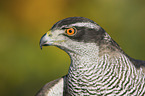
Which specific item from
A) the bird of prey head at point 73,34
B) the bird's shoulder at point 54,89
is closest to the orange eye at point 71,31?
the bird of prey head at point 73,34

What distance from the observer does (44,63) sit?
196 inches

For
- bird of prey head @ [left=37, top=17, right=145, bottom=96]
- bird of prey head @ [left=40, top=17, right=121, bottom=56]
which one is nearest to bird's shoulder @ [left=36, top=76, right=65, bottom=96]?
bird of prey head @ [left=37, top=17, right=145, bottom=96]

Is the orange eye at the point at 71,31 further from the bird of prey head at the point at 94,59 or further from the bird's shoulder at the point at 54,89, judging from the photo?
the bird's shoulder at the point at 54,89

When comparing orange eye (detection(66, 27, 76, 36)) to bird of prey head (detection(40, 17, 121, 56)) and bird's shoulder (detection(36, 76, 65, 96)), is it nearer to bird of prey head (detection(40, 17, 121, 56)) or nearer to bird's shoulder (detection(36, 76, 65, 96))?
bird of prey head (detection(40, 17, 121, 56))

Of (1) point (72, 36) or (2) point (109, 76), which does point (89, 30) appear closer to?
(1) point (72, 36)

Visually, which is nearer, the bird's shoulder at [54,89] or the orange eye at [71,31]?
the orange eye at [71,31]

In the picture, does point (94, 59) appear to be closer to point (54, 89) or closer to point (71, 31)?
point (71, 31)

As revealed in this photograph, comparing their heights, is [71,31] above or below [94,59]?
above

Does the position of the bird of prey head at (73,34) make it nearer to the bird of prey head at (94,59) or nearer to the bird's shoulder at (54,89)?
the bird of prey head at (94,59)

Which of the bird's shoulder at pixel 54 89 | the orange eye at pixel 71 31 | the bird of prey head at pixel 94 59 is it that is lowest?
the bird's shoulder at pixel 54 89

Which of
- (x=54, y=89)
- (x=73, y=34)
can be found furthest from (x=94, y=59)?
(x=54, y=89)

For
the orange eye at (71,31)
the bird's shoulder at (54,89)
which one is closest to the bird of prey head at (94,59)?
the orange eye at (71,31)

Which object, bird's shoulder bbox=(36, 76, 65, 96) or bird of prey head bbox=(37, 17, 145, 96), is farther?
bird's shoulder bbox=(36, 76, 65, 96)

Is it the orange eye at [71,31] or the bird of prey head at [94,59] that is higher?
the orange eye at [71,31]
